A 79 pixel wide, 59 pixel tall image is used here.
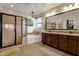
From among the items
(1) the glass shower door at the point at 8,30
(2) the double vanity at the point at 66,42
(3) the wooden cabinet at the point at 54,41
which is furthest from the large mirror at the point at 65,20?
(1) the glass shower door at the point at 8,30

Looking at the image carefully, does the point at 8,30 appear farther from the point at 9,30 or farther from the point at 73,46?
the point at 73,46

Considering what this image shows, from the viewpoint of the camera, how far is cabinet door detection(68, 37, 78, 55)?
328 cm

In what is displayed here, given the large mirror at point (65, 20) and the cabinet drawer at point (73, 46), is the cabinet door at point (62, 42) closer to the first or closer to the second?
the cabinet drawer at point (73, 46)

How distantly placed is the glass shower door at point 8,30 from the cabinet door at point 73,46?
3.35m

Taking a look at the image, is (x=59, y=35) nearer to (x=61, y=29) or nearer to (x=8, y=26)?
(x=61, y=29)

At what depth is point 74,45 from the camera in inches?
132

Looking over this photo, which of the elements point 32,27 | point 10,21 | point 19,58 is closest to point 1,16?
point 10,21

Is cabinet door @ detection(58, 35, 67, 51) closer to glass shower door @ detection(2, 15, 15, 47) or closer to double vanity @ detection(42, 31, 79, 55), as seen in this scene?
double vanity @ detection(42, 31, 79, 55)

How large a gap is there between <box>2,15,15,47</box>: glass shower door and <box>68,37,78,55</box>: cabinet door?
11.0 ft

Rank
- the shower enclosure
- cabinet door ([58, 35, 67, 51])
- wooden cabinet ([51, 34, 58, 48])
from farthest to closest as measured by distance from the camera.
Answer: the shower enclosure < wooden cabinet ([51, 34, 58, 48]) < cabinet door ([58, 35, 67, 51])

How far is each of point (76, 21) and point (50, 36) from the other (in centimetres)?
172

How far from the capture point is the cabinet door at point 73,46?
10.8 feet

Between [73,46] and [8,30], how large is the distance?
3592 mm

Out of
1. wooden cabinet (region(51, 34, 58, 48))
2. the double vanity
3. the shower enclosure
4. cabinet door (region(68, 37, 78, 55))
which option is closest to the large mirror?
the double vanity
